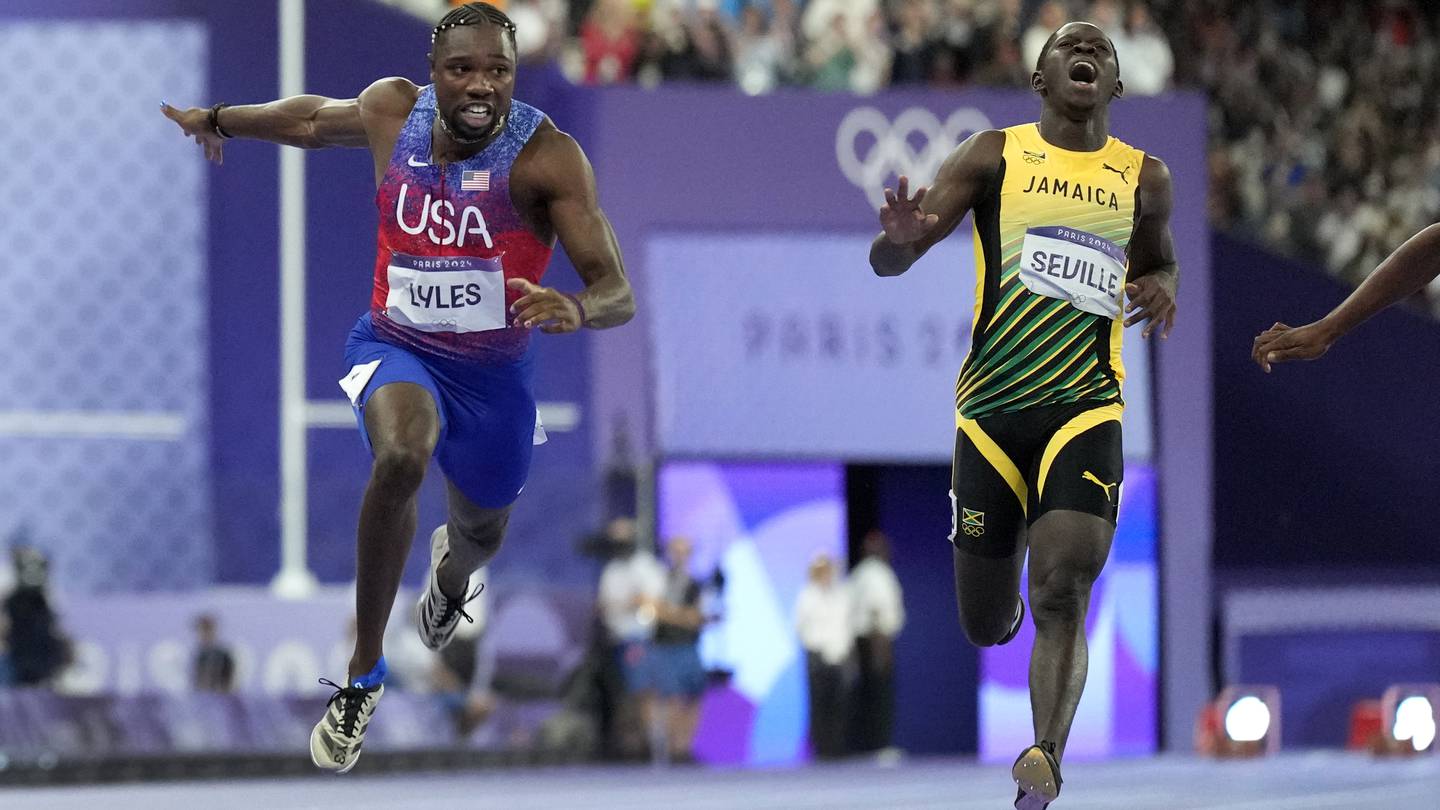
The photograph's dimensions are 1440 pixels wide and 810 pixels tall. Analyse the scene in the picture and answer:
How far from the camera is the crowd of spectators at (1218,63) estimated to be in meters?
18.2

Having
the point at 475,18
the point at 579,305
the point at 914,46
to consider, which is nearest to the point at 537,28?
the point at 914,46

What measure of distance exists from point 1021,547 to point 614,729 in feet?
27.2

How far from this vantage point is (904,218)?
267 inches

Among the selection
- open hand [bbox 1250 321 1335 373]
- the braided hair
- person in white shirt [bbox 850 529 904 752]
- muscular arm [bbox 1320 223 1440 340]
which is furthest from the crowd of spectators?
muscular arm [bbox 1320 223 1440 340]

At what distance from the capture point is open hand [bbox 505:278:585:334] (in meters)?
6.00

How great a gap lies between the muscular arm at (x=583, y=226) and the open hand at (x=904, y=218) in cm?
82

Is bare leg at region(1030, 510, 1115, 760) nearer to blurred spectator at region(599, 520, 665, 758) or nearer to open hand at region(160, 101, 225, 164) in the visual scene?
open hand at region(160, 101, 225, 164)

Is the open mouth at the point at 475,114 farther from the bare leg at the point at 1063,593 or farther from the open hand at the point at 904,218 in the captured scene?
the bare leg at the point at 1063,593

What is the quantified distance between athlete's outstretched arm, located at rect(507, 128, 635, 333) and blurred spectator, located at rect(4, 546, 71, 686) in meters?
8.40

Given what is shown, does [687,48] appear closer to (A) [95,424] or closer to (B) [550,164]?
(A) [95,424]

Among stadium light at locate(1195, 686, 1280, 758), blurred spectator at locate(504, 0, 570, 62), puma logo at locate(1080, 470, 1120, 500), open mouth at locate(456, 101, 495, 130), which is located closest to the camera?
open mouth at locate(456, 101, 495, 130)

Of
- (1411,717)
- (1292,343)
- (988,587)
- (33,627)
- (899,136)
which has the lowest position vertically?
(1411,717)

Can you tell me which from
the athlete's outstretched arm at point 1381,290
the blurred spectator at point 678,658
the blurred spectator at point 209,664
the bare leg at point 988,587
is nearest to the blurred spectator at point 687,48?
the blurred spectator at point 678,658

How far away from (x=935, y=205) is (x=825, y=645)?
10224mm
